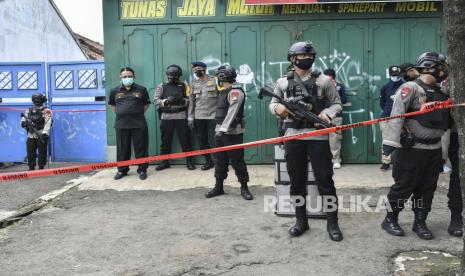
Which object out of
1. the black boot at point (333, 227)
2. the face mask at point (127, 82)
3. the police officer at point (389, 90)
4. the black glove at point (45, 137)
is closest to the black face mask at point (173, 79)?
the face mask at point (127, 82)

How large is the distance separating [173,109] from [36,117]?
285 cm

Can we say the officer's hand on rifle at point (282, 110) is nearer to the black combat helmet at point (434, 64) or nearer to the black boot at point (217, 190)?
the black combat helmet at point (434, 64)

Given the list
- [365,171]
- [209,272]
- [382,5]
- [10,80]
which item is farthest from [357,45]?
[10,80]

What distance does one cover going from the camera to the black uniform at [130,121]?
785 cm

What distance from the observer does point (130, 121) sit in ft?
25.8

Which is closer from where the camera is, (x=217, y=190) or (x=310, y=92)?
(x=310, y=92)

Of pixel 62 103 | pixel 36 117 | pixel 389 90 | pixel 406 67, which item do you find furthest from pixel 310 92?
pixel 62 103

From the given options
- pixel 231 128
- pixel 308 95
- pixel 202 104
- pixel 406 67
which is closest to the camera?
pixel 308 95

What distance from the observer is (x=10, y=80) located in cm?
1005

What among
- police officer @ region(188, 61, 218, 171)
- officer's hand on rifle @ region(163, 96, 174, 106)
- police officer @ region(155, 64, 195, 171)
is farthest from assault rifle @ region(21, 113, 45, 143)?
police officer @ region(188, 61, 218, 171)

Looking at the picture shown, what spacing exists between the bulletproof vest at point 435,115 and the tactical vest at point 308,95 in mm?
950

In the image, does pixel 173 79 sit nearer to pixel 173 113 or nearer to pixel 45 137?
pixel 173 113

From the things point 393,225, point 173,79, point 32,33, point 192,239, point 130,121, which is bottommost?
point 192,239

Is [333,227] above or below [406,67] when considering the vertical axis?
below
